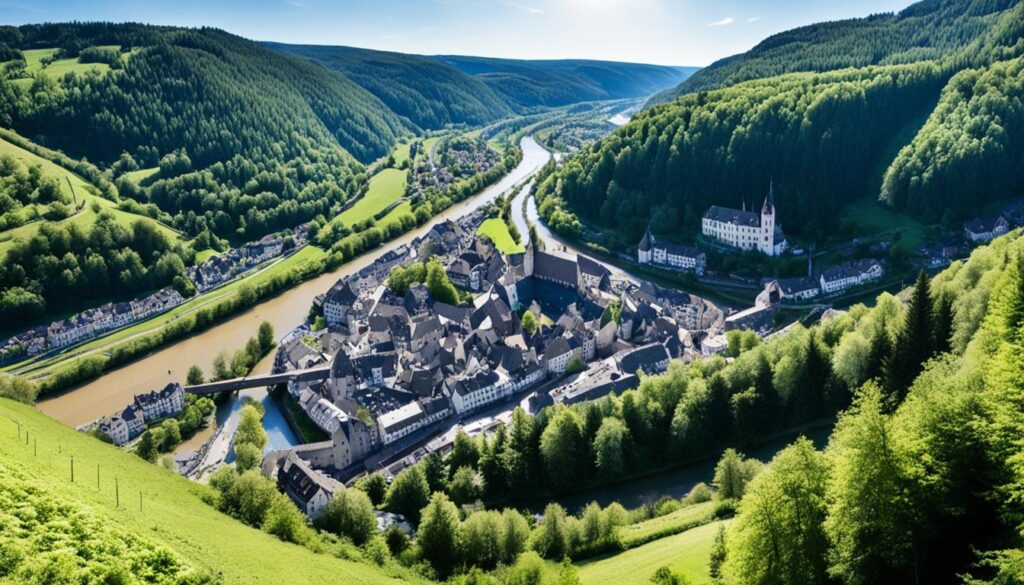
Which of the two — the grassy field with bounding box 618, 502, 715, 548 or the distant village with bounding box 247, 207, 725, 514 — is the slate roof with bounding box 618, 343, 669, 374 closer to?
the distant village with bounding box 247, 207, 725, 514

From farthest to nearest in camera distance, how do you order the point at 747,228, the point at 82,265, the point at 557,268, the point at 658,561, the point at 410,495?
the point at 82,265, the point at 747,228, the point at 557,268, the point at 410,495, the point at 658,561

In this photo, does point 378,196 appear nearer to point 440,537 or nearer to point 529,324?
point 529,324

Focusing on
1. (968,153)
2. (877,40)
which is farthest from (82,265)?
(877,40)

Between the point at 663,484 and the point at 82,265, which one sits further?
the point at 82,265

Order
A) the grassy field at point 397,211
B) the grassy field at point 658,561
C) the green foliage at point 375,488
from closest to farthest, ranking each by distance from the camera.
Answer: the grassy field at point 658,561 < the green foliage at point 375,488 < the grassy field at point 397,211

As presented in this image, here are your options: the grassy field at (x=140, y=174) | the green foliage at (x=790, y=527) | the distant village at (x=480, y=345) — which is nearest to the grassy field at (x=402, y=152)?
the grassy field at (x=140, y=174)

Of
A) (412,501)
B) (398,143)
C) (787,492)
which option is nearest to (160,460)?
(412,501)

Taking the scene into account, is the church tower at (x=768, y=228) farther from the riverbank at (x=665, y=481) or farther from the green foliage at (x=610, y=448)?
the green foliage at (x=610, y=448)
